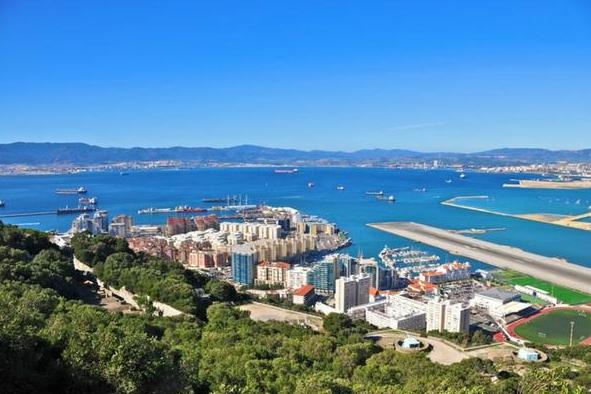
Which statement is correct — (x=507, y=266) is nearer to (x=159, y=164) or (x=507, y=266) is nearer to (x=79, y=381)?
(x=79, y=381)

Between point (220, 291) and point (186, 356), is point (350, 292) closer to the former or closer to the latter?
point (220, 291)

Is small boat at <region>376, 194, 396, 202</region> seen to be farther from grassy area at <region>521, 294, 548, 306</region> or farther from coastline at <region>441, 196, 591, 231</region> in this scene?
grassy area at <region>521, 294, 548, 306</region>

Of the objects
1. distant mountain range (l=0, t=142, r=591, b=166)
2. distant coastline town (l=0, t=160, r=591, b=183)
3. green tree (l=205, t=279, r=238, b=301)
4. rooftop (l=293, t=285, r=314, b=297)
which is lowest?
rooftop (l=293, t=285, r=314, b=297)

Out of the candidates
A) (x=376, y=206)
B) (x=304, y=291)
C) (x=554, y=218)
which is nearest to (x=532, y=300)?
(x=304, y=291)

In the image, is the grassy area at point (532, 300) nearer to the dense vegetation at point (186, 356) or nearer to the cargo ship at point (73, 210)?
the dense vegetation at point (186, 356)

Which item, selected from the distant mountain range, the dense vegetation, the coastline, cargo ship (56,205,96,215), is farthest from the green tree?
the distant mountain range

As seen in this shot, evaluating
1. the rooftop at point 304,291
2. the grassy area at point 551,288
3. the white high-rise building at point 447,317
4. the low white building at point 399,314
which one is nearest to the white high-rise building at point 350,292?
the low white building at point 399,314
